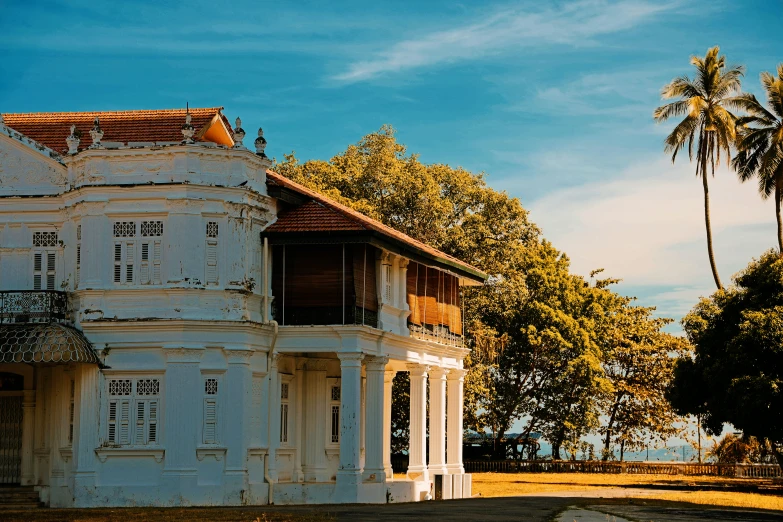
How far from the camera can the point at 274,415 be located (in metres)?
37.2

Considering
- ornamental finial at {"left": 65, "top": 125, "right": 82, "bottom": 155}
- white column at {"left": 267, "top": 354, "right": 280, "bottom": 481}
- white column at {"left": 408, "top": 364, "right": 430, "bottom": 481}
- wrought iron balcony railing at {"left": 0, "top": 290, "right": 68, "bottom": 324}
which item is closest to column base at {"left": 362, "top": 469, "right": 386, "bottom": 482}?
white column at {"left": 267, "top": 354, "right": 280, "bottom": 481}

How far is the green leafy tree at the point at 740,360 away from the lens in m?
44.5

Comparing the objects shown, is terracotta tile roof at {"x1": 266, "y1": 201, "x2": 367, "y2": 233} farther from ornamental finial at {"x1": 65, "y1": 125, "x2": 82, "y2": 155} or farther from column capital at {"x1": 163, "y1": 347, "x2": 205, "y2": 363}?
ornamental finial at {"x1": 65, "y1": 125, "x2": 82, "y2": 155}

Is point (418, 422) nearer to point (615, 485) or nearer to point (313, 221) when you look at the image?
point (313, 221)

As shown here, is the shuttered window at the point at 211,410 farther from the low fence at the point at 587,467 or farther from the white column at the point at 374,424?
the low fence at the point at 587,467

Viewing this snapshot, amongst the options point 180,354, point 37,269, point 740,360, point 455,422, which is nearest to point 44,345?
point 180,354

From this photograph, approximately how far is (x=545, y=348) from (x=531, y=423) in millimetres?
4262

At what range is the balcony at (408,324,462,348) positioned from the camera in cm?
4241

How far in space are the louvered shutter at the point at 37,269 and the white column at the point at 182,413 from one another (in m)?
5.29

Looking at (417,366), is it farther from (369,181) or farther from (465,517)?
(369,181)

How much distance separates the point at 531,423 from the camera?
213 feet

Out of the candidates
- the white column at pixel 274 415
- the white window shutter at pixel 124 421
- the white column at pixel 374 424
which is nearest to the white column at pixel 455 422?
the white column at pixel 374 424

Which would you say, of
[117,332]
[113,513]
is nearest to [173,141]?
[117,332]

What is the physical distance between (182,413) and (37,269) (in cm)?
686
